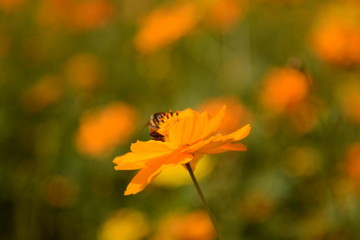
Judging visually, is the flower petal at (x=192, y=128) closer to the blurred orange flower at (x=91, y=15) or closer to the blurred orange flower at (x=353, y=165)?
the blurred orange flower at (x=353, y=165)

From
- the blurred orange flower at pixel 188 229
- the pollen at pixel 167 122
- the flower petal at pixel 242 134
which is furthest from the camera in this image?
the blurred orange flower at pixel 188 229

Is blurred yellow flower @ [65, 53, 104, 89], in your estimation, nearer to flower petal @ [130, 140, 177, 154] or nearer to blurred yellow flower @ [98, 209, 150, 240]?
blurred yellow flower @ [98, 209, 150, 240]

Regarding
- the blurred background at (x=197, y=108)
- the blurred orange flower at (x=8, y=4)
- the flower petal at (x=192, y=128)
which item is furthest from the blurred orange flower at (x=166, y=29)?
the flower petal at (x=192, y=128)

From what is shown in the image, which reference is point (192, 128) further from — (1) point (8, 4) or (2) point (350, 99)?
(1) point (8, 4)

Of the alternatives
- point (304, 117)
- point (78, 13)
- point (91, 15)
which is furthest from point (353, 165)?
point (78, 13)

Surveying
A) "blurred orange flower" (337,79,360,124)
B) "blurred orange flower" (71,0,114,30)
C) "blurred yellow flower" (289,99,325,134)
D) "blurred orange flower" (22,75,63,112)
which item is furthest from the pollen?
"blurred orange flower" (71,0,114,30)

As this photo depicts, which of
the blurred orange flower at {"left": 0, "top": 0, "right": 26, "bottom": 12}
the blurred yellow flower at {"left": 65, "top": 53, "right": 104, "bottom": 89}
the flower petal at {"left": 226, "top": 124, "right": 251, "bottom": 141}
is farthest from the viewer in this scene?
the blurred orange flower at {"left": 0, "top": 0, "right": 26, "bottom": 12}
